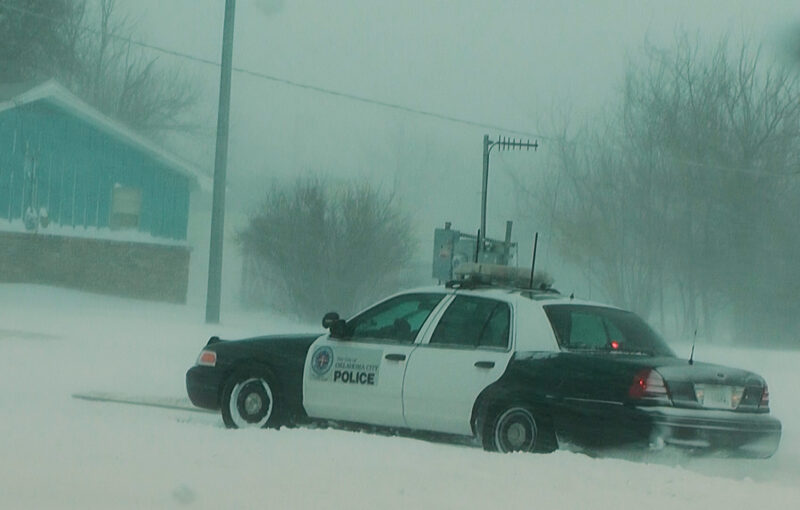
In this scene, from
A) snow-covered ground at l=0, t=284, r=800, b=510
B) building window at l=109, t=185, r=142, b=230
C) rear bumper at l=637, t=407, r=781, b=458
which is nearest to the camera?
snow-covered ground at l=0, t=284, r=800, b=510

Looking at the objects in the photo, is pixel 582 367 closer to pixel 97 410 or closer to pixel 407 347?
pixel 407 347

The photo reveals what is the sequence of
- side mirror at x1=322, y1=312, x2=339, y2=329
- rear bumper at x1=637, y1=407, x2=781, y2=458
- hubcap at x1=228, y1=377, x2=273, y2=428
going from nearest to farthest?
rear bumper at x1=637, y1=407, x2=781, y2=458
side mirror at x1=322, y1=312, x2=339, y2=329
hubcap at x1=228, y1=377, x2=273, y2=428

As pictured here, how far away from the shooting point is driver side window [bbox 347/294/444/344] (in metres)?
10.9

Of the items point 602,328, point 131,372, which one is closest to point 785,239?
point 131,372

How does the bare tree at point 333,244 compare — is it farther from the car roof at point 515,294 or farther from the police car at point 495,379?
the car roof at point 515,294

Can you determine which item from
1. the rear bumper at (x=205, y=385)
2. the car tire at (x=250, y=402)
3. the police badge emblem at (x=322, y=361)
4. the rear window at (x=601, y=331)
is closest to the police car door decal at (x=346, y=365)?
the police badge emblem at (x=322, y=361)

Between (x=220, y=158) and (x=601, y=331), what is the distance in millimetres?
19881

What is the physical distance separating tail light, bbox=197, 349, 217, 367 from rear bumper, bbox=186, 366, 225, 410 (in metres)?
0.04

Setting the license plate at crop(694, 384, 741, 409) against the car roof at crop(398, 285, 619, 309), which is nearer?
the license plate at crop(694, 384, 741, 409)

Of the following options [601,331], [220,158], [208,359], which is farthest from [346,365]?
[220,158]

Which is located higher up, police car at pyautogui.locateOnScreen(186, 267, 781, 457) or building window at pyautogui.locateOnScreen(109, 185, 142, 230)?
building window at pyautogui.locateOnScreen(109, 185, 142, 230)

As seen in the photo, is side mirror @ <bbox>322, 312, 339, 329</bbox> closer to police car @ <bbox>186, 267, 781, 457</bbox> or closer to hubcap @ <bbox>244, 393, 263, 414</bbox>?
police car @ <bbox>186, 267, 781, 457</bbox>

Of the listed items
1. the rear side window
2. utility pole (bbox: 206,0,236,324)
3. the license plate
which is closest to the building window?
utility pole (bbox: 206,0,236,324)

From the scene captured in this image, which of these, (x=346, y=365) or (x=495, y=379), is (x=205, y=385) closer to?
(x=346, y=365)
